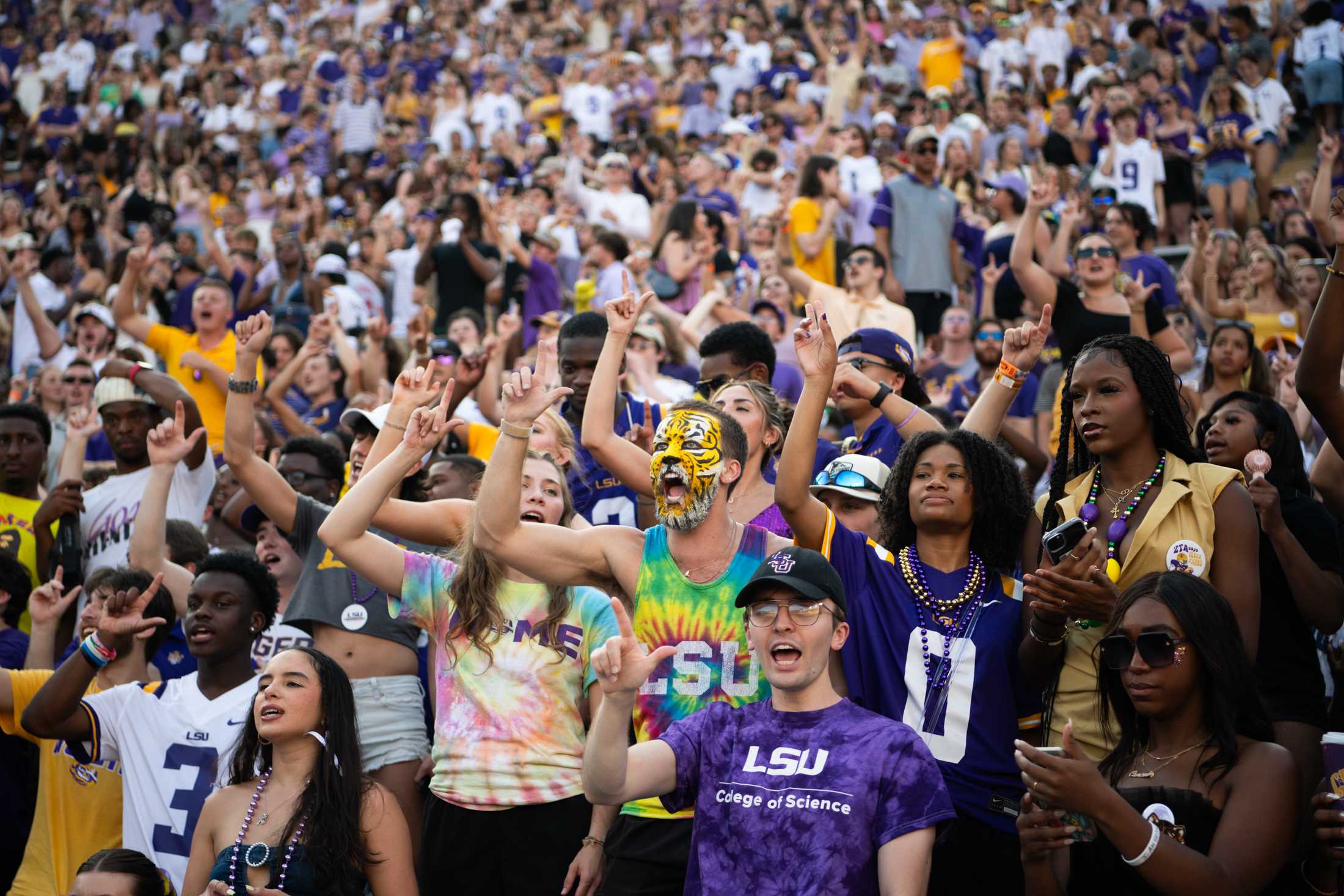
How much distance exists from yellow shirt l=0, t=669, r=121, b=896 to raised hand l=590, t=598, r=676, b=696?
3.22 meters

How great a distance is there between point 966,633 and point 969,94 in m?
12.7

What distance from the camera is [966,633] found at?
4.32m

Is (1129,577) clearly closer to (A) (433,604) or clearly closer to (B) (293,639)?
(A) (433,604)

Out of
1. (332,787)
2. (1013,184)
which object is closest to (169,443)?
(332,787)

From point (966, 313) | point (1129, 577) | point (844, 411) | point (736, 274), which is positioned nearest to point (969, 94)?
point (736, 274)

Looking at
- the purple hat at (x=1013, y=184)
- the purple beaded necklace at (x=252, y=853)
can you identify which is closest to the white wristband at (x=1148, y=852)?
the purple beaded necklace at (x=252, y=853)

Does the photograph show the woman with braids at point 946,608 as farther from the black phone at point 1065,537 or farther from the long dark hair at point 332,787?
the long dark hair at point 332,787

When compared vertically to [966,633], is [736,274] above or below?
above

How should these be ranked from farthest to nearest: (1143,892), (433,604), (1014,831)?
1. (433,604)
2. (1014,831)
3. (1143,892)

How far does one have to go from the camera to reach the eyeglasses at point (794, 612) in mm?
3812

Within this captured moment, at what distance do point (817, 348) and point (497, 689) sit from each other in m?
1.55

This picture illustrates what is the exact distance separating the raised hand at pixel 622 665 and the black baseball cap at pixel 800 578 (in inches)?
17.5

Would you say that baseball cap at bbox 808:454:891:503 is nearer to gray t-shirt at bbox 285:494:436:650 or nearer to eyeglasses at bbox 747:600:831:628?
eyeglasses at bbox 747:600:831:628

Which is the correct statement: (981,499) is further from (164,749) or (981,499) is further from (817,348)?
(164,749)
